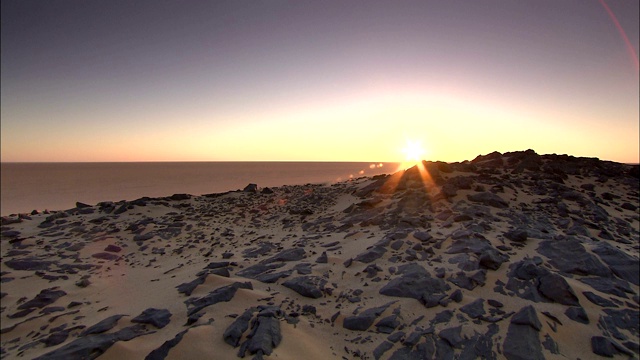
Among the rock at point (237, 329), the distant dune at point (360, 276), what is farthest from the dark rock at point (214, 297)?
the rock at point (237, 329)

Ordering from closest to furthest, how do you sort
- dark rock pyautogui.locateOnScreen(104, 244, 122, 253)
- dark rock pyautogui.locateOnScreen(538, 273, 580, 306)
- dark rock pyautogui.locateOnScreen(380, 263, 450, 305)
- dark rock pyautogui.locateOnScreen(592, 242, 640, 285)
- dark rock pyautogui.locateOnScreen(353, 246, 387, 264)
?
dark rock pyautogui.locateOnScreen(538, 273, 580, 306), dark rock pyautogui.locateOnScreen(380, 263, 450, 305), dark rock pyautogui.locateOnScreen(592, 242, 640, 285), dark rock pyautogui.locateOnScreen(353, 246, 387, 264), dark rock pyautogui.locateOnScreen(104, 244, 122, 253)

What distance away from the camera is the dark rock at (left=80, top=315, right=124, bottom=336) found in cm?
505

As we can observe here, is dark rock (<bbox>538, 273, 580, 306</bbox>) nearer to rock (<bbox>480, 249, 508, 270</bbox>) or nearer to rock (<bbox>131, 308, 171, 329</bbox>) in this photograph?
rock (<bbox>480, 249, 508, 270</bbox>)

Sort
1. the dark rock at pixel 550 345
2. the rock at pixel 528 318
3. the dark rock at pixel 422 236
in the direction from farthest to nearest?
the dark rock at pixel 422 236 → the rock at pixel 528 318 → the dark rock at pixel 550 345

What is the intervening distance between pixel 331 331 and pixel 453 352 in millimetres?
1728

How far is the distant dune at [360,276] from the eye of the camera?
4625 mm

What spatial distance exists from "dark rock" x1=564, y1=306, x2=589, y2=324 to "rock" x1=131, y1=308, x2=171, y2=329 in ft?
20.8

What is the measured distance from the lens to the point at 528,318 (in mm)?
4840

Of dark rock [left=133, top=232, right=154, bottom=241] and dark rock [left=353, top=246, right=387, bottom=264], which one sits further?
dark rock [left=133, top=232, right=154, bottom=241]

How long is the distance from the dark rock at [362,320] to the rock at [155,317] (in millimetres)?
2833

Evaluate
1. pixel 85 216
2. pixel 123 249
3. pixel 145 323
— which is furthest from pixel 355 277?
pixel 85 216

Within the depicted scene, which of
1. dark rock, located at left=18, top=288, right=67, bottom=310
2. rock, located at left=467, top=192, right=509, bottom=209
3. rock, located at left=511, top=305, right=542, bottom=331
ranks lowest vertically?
dark rock, located at left=18, top=288, right=67, bottom=310

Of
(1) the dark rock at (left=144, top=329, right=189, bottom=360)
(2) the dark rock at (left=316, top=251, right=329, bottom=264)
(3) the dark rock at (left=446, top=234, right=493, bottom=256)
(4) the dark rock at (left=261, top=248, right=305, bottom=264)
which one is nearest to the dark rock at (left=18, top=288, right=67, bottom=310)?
(1) the dark rock at (left=144, top=329, right=189, bottom=360)

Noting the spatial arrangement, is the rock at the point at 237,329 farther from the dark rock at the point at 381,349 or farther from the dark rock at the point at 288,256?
the dark rock at the point at 288,256
